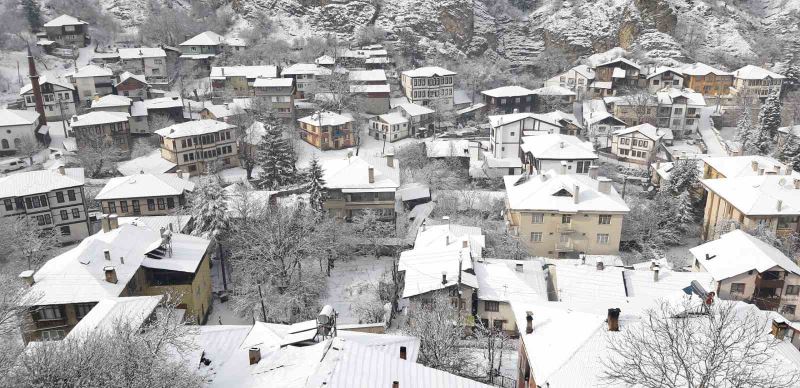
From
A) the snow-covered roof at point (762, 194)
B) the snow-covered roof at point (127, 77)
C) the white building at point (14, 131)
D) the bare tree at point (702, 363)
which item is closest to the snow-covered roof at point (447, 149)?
the snow-covered roof at point (762, 194)

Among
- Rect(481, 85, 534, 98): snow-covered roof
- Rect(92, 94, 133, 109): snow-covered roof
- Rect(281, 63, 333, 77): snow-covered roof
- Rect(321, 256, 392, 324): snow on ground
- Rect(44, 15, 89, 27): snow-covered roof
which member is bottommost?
Rect(321, 256, 392, 324): snow on ground

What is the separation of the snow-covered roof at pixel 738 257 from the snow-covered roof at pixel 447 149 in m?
27.9

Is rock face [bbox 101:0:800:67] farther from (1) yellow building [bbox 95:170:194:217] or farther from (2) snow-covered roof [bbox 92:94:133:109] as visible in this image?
(1) yellow building [bbox 95:170:194:217]

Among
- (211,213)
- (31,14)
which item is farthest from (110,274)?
(31,14)

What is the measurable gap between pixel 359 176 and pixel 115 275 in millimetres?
21173

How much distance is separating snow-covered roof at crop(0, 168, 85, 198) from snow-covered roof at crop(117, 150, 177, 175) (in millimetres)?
10087

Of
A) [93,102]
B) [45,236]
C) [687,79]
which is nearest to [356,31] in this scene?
[93,102]

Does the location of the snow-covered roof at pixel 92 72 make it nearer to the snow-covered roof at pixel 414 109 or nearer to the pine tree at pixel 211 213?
the snow-covered roof at pixel 414 109

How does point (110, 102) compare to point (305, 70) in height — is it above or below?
below

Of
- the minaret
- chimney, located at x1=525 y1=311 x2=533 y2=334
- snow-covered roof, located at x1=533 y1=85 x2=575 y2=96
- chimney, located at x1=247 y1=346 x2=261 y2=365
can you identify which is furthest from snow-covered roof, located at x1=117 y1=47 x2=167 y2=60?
chimney, located at x1=525 y1=311 x2=533 y2=334

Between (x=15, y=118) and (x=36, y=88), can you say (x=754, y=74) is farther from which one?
(x=15, y=118)

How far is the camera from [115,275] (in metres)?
27.2

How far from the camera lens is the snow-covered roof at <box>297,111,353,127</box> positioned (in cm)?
6325

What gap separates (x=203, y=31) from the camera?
97.9 meters
